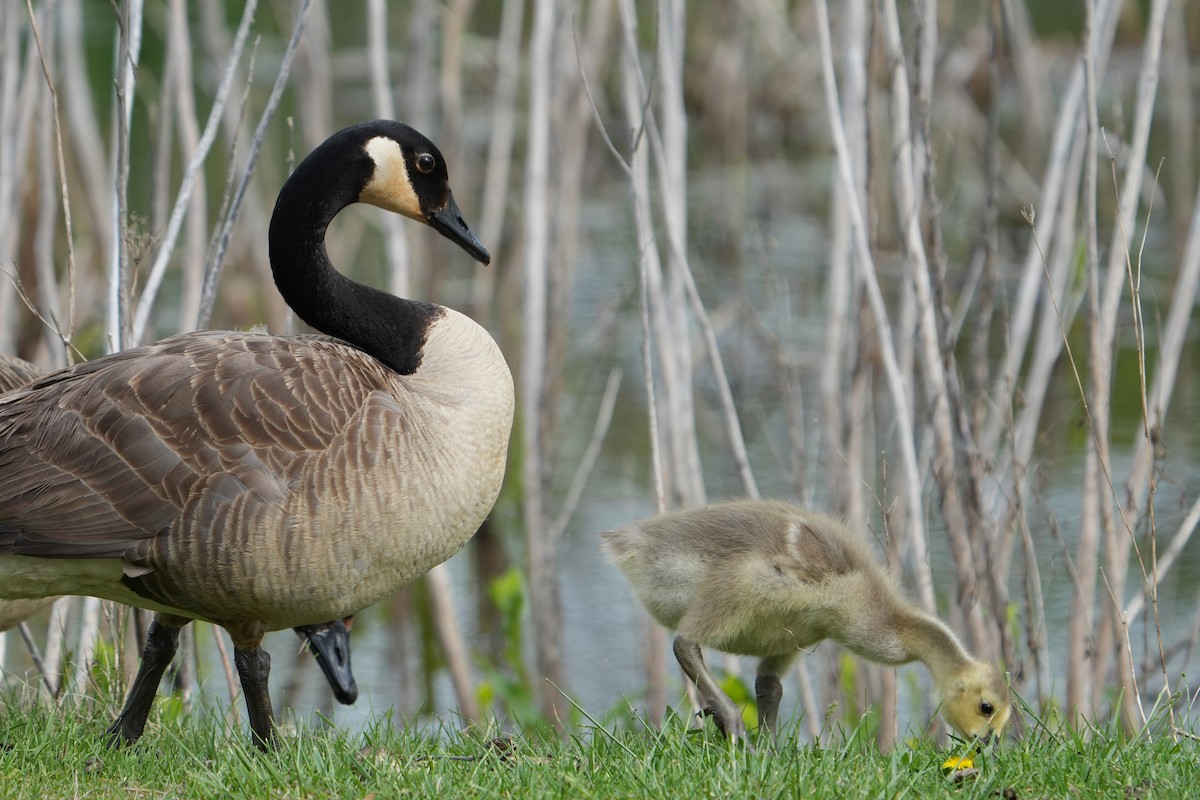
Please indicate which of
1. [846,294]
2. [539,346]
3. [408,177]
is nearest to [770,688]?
[408,177]

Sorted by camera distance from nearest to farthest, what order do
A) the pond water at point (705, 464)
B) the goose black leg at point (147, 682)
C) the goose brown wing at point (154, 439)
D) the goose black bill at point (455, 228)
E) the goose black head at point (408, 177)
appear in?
the goose brown wing at point (154, 439) → the goose black leg at point (147, 682) → the goose black head at point (408, 177) → the goose black bill at point (455, 228) → the pond water at point (705, 464)

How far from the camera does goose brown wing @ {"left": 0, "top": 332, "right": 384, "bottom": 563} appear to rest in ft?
12.6

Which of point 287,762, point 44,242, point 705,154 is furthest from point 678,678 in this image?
point 705,154

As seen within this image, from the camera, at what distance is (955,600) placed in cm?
594

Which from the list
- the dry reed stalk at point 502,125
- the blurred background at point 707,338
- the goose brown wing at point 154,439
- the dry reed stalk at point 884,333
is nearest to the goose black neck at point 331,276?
the goose brown wing at point 154,439

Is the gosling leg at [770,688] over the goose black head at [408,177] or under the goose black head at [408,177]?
under

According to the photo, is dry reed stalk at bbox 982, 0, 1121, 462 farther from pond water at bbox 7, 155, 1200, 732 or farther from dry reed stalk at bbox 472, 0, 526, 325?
dry reed stalk at bbox 472, 0, 526, 325

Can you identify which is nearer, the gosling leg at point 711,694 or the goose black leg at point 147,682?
Result: the gosling leg at point 711,694

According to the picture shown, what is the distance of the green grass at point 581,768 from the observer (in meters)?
3.46

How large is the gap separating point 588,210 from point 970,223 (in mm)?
4192

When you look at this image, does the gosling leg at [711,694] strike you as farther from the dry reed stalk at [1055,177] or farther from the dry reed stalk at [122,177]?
the dry reed stalk at [122,177]

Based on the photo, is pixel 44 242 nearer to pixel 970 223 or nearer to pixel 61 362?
pixel 61 362

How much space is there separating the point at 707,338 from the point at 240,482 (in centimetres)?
239

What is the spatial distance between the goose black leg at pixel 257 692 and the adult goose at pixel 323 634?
0.69 meters
